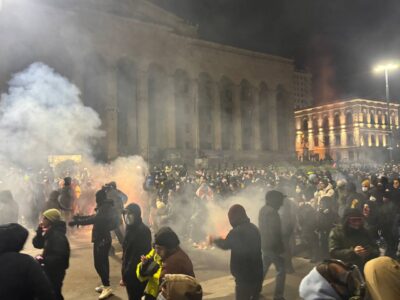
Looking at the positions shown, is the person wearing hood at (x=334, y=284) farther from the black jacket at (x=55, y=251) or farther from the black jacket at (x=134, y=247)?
the black jacket at (x=55, y=251)

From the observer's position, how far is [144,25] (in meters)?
34.7

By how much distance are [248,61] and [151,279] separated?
4249cm

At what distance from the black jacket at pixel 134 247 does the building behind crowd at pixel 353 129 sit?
5256cm

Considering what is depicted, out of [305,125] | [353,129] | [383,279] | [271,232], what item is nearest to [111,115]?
[271,232]

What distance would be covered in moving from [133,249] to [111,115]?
3082 cm

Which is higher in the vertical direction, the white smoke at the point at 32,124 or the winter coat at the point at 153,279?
the white smoke at the point at 32,124

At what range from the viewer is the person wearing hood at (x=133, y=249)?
408 centimetres

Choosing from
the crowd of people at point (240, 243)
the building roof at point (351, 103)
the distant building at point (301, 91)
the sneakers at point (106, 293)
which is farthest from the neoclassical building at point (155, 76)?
the distant building at point (301, 91)

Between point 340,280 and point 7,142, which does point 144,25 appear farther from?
point 340,280

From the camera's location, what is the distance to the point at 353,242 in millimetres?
3879

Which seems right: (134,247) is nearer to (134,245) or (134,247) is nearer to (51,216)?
(134,245)

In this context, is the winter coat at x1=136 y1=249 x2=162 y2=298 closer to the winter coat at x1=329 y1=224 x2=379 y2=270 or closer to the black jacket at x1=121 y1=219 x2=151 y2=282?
the black jacket at x1=121 y1=219 x2=151 y2=282

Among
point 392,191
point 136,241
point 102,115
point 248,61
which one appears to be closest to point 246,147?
point 248,61

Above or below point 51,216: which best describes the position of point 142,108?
above
